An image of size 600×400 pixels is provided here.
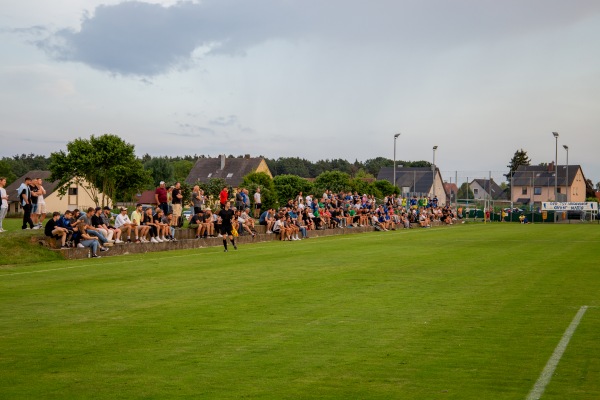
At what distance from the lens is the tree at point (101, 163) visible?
217ft

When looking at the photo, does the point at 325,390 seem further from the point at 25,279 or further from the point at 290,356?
the point at 25,279

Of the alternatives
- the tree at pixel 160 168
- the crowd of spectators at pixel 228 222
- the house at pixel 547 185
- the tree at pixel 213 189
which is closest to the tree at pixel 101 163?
the tree at pixel 213 189

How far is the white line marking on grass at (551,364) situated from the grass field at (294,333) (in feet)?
0.28

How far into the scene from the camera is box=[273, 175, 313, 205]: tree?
296 ft

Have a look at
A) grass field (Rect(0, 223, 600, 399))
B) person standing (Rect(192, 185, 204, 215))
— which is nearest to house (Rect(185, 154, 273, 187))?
person standing (Rect(192, 185, 204, 215))

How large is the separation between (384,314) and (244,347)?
3.30m

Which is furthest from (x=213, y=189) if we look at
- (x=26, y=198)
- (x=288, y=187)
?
(x=26, y=198)

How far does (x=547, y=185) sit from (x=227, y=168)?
4997 cm

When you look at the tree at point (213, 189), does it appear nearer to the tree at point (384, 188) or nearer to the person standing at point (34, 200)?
the tree at point (384, 188)

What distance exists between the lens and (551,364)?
822 centimetres

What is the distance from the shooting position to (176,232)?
30172mm

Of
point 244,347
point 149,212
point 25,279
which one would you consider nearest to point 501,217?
point 149,212

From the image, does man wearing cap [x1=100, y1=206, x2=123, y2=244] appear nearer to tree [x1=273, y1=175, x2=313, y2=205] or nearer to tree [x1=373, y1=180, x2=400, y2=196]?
tree [x1=273, y1=175, x2=313, y2=205]

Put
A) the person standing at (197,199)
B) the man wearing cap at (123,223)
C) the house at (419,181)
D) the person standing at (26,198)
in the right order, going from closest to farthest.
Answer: the person standing at (26,198) → the man wearing cap at (123,223) → the person standing at (197,199) → the house at (419,181)
